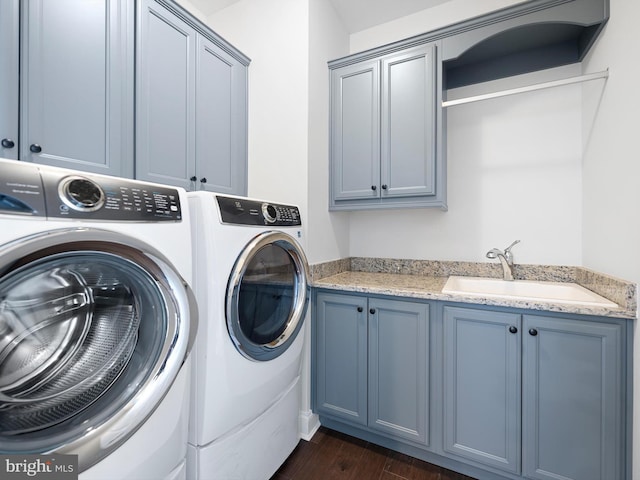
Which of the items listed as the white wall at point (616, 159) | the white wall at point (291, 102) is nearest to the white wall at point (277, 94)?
the white wall at point (291, 102)

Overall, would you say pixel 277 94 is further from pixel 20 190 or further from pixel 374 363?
pixel 374 363

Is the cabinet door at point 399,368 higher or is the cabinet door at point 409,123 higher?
the cabinet door at point 409,123

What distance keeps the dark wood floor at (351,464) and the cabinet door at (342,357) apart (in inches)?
6.1

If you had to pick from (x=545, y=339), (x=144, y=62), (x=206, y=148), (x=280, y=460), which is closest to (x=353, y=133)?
(x=206, y=148)

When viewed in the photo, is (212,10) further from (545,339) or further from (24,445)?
(545,339)

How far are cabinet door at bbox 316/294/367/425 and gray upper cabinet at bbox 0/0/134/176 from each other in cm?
130

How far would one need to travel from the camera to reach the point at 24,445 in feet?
2.08

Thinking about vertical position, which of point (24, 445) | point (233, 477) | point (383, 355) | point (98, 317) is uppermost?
point (98, 317)

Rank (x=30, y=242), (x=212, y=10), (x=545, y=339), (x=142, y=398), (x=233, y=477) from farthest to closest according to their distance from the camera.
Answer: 1. (x=212, y=10)
2. (x=545, y=339)
3. (x=233, y=477)
4. (x=142, y=398)
5. (x=30, y=242)

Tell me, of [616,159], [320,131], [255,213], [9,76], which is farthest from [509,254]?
[9,76]

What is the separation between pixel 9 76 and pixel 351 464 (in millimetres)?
2199

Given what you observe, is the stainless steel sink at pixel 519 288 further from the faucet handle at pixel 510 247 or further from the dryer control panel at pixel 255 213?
the dryer control panel at pixel 255 213

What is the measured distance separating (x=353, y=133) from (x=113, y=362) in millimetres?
1774

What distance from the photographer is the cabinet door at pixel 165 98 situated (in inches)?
53.8
